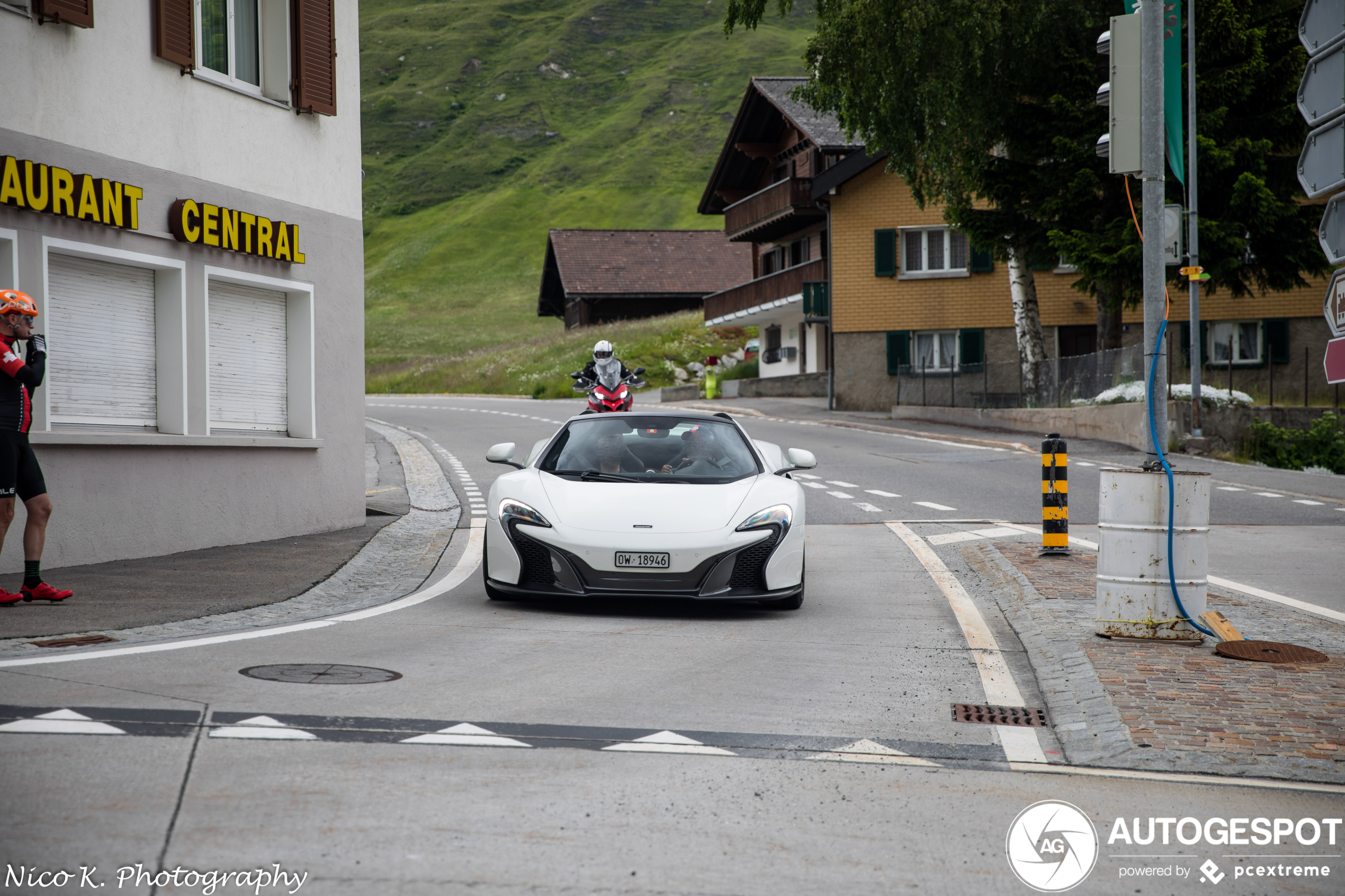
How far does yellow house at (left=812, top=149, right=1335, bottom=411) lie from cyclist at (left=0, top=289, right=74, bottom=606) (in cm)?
2976

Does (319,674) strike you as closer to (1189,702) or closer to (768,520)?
(768,520)

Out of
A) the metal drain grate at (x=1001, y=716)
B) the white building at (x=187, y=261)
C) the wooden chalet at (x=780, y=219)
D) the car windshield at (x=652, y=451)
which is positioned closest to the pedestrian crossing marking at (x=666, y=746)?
the metal drain grate at (x=1001, y=716)

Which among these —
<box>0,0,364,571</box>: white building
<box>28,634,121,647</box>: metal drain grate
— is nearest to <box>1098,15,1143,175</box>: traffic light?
<box>28,634,121,647</box>: metal drain grate

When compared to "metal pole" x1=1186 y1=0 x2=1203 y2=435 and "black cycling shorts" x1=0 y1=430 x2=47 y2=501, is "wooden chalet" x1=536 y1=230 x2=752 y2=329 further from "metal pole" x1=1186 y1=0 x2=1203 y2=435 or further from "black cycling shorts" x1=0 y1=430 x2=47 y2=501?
"black cycling shorts" x1=0 y1=430 x2=47 y2=501

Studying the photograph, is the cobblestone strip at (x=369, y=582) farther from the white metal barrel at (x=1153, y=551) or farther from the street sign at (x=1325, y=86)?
the street sign at (x=1325, y=86)

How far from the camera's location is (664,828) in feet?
13.6

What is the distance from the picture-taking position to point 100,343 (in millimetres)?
11188

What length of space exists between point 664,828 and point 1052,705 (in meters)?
2.65

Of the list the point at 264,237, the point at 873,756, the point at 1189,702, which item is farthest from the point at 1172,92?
the point at 873,756

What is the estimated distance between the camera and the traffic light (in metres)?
8.27

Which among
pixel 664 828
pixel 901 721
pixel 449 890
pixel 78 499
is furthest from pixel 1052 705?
pixel 78 499

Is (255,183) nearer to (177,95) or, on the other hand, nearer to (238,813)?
(177,95)

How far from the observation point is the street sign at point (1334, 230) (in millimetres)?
5004

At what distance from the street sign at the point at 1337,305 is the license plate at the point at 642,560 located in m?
4.34
